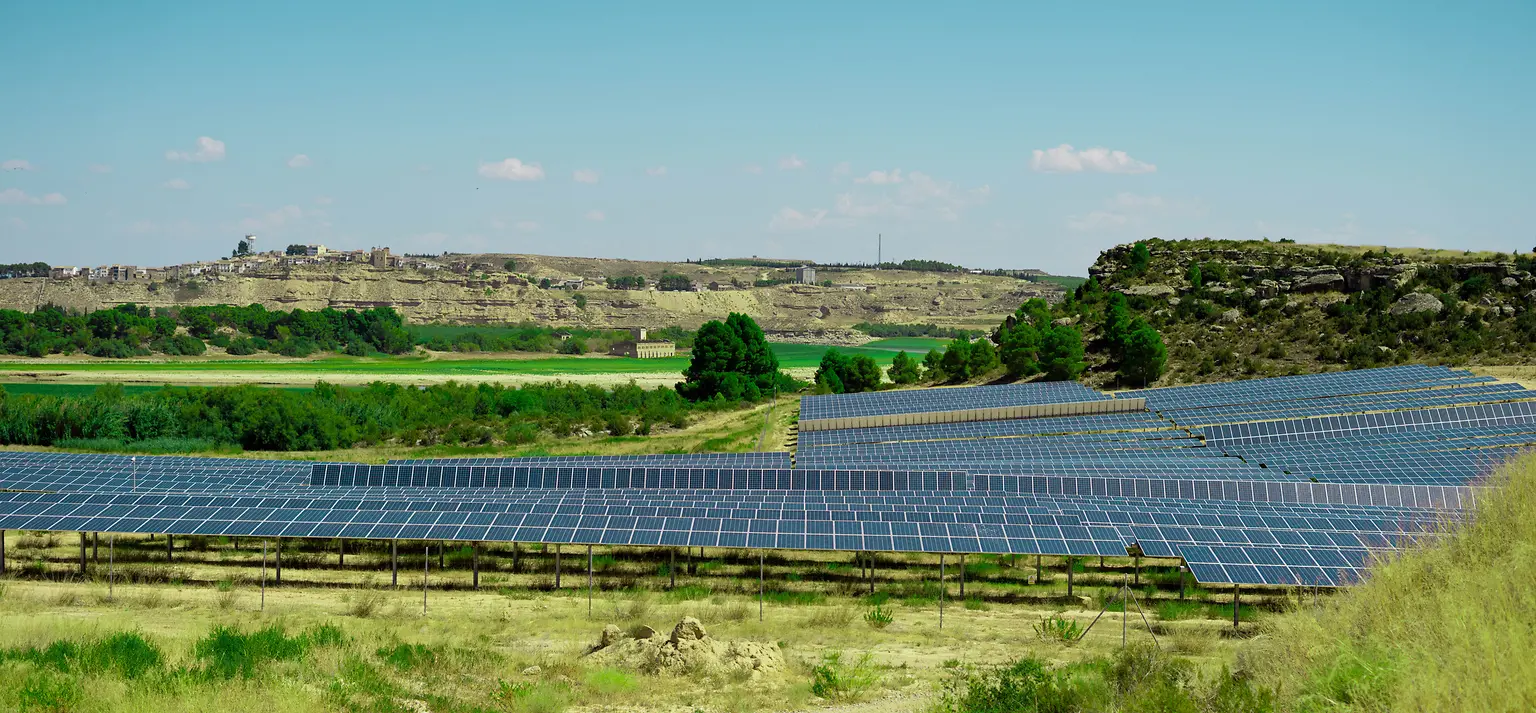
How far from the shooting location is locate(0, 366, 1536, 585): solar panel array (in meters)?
28.2

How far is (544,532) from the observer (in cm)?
2930

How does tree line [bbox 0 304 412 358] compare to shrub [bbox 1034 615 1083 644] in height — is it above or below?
above

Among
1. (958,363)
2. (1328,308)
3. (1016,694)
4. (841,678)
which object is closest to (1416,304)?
(1328,308)

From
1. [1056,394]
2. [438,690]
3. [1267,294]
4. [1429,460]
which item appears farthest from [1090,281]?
→ [438,690]

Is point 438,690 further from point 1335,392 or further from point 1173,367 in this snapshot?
point 1173,367

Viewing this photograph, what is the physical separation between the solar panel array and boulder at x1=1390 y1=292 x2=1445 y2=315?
23.8m

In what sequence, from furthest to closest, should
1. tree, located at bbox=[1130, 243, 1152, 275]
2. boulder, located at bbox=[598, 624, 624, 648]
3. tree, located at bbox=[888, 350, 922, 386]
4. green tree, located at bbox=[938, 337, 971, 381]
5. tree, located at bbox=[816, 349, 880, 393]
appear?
1. tree, located at bbox=[1130, 243, 1152, 275]
2. tree, located at bbox=[888, 350, 922, 386]
3. tree, located at bbox=[816, 349, 880, 393]
4. green tree, located at bbox=[938, 337, 971, 381]
5. boulder, located at bbox=[598, 624, 624, 648]

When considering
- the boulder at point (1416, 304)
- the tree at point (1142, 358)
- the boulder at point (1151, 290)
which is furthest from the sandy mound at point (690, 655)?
the boulder at point (1151, 290)

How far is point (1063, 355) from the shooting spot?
3031 inches

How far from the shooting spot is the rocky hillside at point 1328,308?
75875mm

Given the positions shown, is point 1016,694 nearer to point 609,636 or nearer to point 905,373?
point 609,636

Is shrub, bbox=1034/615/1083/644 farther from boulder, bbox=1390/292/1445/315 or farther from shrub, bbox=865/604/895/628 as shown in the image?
boulder, bbox=1390/292/1445/315

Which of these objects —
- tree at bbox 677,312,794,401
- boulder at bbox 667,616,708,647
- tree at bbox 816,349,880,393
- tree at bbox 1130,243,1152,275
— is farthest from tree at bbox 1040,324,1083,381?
boulder at bbox 667,616,708,647

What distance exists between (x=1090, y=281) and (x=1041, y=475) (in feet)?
219
